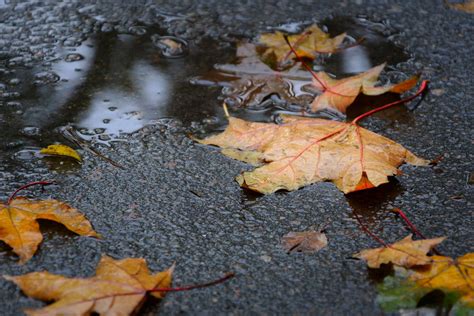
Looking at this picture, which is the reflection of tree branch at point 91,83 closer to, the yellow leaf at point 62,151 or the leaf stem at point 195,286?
the yellow leaf at point 62,151

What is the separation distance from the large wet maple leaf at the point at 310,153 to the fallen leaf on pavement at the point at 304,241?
18 centimetres

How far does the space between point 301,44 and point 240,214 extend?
43.2 inches

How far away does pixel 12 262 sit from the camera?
1685 millimetres

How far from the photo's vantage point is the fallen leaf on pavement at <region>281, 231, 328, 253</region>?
176cm

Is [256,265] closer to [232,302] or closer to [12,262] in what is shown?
[232,302]

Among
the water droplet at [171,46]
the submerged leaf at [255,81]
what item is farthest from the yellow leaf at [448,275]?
the water droplet at [171,46]

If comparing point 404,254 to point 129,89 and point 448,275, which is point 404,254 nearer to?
point 448,275

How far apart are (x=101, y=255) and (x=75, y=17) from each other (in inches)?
61.4

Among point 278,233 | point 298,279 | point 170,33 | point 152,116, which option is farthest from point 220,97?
point 298,279

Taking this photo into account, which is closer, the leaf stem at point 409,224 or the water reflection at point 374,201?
the leaf stem at point 409,224

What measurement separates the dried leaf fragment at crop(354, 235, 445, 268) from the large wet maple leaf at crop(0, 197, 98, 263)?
687 mm

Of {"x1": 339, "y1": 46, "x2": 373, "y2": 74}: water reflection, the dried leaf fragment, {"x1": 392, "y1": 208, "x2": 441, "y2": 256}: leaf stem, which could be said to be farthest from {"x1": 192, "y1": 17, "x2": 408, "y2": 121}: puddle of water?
the dried leaf fragment

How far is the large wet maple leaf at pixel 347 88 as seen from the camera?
7.85 ft

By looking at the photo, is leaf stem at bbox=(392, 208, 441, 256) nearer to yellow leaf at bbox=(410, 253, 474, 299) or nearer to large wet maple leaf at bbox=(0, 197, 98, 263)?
yellow leaf at bbox=(410, 253, 474, 299)
